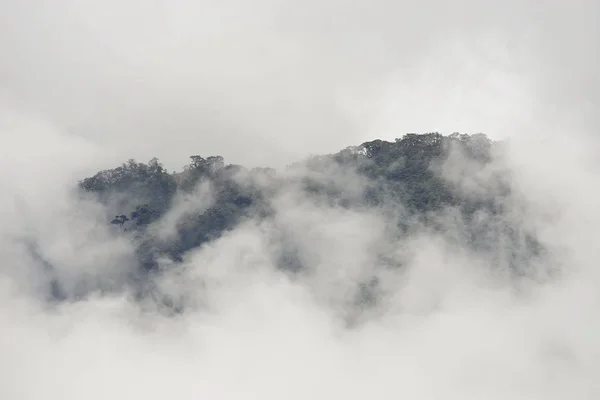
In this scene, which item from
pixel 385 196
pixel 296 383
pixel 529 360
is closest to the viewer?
pixel 529 360

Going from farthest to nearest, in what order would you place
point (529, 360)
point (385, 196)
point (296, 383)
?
point (385, 196) → point (296, 383) → point (529, 360)

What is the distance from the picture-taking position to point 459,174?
103875 mm

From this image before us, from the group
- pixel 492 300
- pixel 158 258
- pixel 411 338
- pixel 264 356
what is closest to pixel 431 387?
pixel 411 338

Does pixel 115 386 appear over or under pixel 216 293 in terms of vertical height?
under

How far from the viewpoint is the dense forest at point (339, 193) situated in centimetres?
10125

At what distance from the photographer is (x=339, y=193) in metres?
109

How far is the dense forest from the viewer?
101250 mm

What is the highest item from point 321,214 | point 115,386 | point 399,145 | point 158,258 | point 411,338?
point 399,145

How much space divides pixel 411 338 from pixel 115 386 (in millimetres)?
32605

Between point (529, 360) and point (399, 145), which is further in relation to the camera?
point (399, 145)

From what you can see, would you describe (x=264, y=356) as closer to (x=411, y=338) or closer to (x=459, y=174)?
(x=411, y=338)

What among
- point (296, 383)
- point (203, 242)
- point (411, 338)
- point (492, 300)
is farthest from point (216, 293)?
point (492, 300)

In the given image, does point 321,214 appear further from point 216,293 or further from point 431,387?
point 431,387

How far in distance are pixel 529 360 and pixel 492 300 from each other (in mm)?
9059
